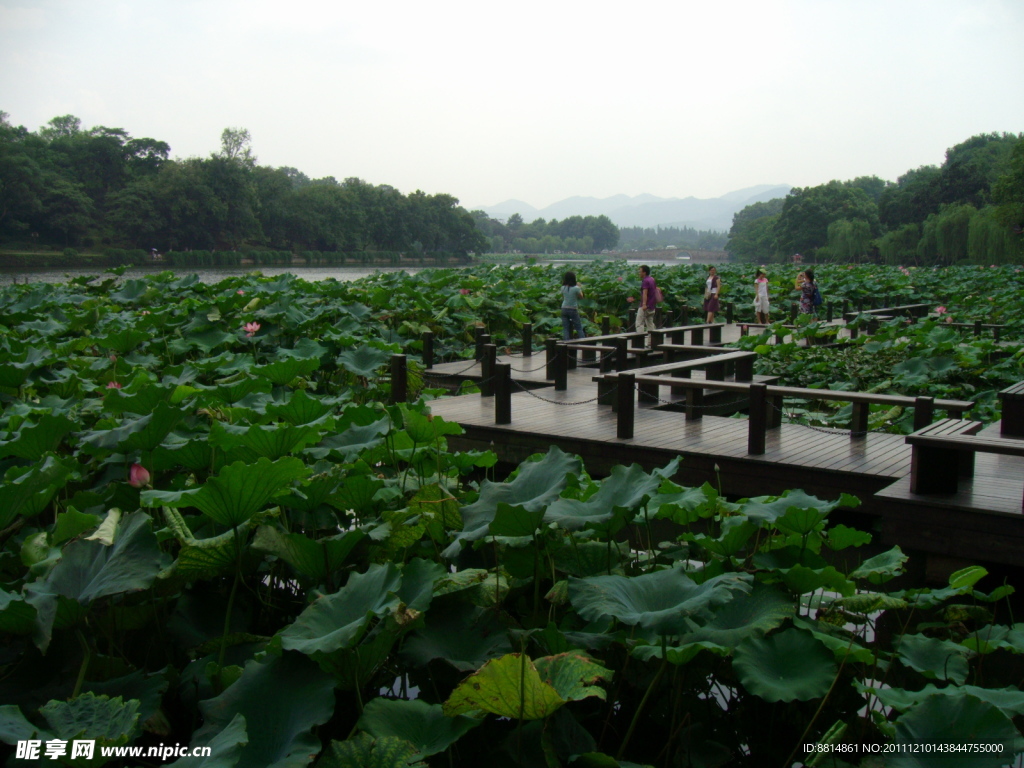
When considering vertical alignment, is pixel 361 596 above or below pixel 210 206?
below

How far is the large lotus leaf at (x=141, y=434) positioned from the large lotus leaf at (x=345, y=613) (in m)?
0.99

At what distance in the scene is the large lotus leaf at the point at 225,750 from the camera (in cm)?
120

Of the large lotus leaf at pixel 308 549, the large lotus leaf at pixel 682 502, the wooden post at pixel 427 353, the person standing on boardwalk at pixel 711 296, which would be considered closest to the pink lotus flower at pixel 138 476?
the large lotus leaf at pixel 308 549

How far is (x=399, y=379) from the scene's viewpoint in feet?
23.1

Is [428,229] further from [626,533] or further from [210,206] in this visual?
[626,533]

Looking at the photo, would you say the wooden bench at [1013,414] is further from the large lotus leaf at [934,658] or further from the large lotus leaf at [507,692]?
the large lotus leaf at [507,692]

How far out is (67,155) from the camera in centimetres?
4428

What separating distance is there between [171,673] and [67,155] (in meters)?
51.1

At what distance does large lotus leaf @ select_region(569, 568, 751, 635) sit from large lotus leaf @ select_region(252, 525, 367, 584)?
0.56 metres

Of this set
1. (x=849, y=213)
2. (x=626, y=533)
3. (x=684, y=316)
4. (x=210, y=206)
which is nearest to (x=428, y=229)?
(x=210, y=206)

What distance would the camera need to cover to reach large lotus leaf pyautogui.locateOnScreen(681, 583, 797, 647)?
1607mm

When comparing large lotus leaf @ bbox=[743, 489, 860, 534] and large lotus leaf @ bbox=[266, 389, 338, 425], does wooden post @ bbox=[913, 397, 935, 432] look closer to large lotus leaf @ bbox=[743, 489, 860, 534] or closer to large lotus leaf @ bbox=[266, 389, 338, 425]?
large lotus leaf @ bbox=[743, 489, 860, 534]

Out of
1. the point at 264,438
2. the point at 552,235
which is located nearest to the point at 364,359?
the point at 264,438

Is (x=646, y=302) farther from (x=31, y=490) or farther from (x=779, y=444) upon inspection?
(x=31, y=490)
